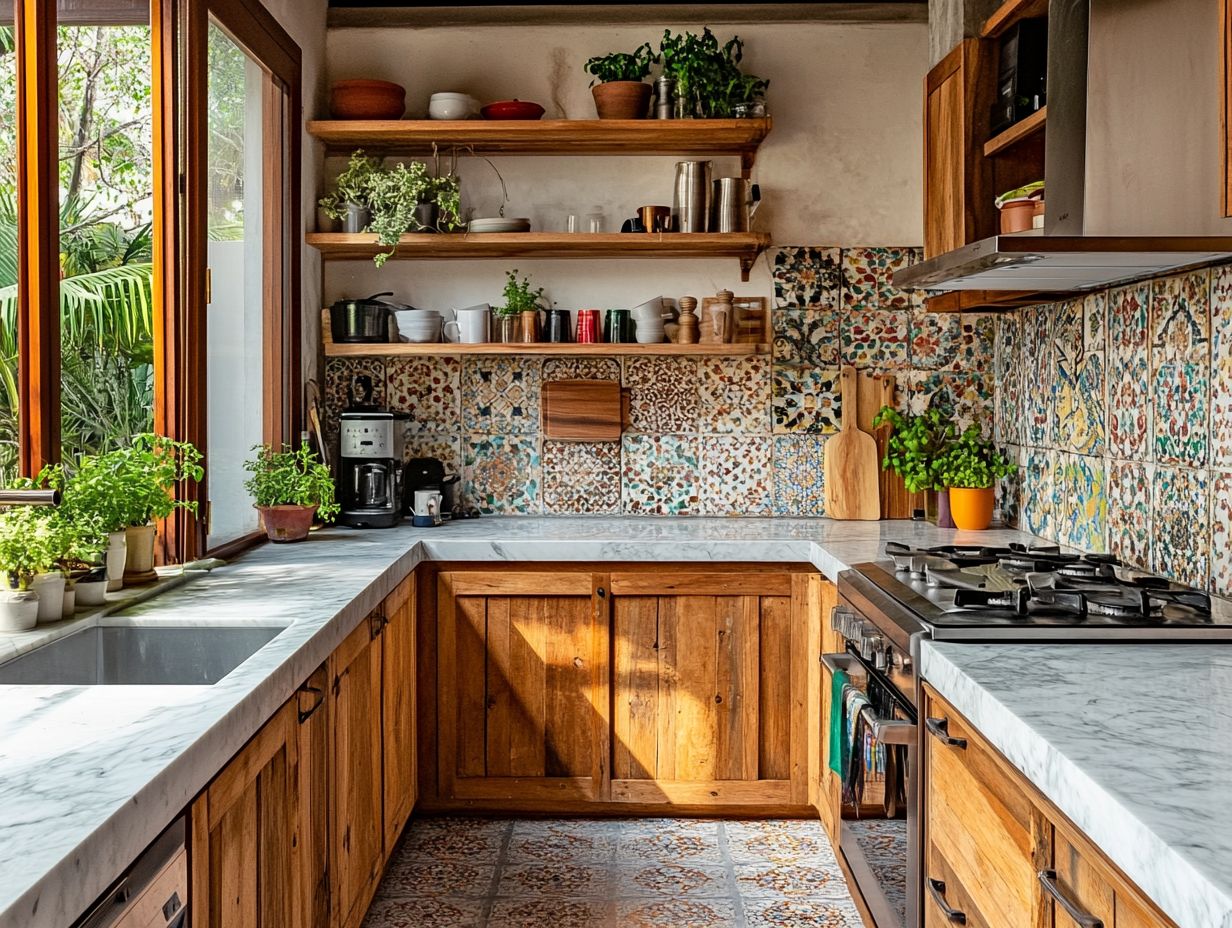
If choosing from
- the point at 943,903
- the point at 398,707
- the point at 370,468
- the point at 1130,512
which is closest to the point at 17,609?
the point at 398,707

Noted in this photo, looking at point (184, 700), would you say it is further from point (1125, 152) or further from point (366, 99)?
point (366, 99)

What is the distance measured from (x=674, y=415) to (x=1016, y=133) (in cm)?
163

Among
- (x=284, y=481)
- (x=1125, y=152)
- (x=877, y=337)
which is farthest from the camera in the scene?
(x=877, y=337)

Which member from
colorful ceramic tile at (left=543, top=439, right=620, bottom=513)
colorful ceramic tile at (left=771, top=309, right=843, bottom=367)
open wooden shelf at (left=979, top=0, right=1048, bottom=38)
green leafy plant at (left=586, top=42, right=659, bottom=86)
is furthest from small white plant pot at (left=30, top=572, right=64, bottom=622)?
colorful ceramic tile at (left=771, top=309, right=843, bottom=367)

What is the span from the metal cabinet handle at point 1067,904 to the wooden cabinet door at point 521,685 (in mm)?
2108

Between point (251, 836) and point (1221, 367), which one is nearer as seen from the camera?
point (251, 836)

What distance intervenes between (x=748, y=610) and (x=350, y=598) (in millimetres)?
1407

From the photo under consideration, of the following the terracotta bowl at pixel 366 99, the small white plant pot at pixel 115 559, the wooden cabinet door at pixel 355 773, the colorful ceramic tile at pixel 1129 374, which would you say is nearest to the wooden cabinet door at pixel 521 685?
the wooden cabinet door at pixel 355 773

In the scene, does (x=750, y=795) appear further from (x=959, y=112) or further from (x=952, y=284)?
(x=959, y=112)

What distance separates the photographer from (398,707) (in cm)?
319

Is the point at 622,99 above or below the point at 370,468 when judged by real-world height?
above

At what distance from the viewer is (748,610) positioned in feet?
11.5

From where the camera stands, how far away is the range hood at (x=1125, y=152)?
85.0 inches

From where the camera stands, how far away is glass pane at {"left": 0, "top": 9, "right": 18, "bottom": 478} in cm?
219
